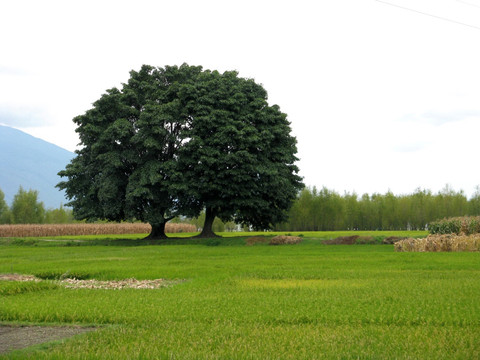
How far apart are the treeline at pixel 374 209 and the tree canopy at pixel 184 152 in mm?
27488

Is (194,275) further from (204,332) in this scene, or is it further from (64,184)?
(64,184)

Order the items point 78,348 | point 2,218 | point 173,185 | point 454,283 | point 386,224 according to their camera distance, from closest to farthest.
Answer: point 78,348 < point 454,283 < point 173,185 < point 386,224 < point 2,218

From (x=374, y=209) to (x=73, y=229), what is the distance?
4029 centimetres

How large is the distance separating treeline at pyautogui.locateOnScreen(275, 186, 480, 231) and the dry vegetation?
1580 inches

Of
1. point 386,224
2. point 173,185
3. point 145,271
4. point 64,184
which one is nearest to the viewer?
point 145,271

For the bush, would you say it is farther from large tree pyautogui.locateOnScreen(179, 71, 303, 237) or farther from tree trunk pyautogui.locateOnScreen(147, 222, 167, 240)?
tree trunk pyautogui.locateOnScreen(147, 222, 167, 240)

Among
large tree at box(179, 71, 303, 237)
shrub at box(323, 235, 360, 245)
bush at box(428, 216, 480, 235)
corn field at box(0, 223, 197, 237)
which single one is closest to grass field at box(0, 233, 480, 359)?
bush at box(428, 216, 480, 235)

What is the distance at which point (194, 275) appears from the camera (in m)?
16.3

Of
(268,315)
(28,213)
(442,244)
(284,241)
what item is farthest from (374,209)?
(268,315)

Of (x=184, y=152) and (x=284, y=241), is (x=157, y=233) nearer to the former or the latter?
(x=184, y=152)

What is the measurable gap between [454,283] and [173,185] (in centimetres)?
2542

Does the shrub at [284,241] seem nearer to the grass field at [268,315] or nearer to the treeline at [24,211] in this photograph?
the grass field at [268,315]

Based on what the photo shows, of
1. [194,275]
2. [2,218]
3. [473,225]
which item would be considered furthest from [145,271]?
[2,218]

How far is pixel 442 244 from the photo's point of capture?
27.2m
